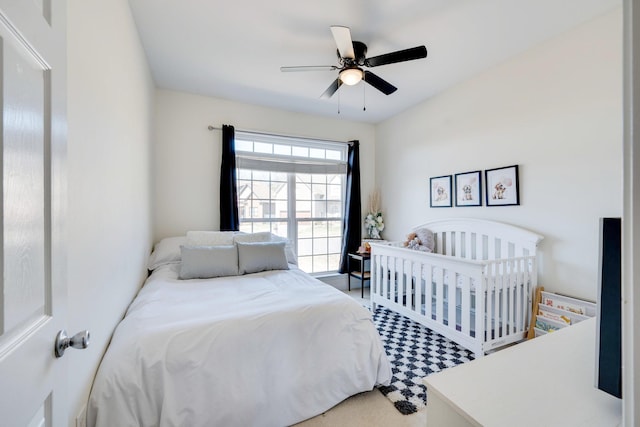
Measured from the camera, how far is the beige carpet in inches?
59.2

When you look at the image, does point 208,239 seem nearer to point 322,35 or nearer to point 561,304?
point 322,35

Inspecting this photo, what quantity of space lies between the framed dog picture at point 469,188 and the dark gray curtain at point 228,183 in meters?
2.70

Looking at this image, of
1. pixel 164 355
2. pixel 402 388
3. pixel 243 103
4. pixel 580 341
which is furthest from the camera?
pixel 243 103

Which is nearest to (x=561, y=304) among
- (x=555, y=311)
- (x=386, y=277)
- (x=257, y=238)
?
(x=555, y=311)

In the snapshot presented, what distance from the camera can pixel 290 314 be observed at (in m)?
1.57

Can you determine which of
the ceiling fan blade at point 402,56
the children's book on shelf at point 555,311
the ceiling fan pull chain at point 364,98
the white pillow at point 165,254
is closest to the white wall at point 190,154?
the white pillow at point 165,254

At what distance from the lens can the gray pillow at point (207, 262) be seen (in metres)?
2.35

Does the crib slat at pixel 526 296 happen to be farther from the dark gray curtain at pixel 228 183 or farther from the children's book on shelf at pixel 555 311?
the dark gray curtain at pixel 228 183

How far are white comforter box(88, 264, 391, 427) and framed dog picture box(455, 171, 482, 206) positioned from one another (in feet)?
6.31

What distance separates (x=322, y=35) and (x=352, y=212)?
246 centimetres

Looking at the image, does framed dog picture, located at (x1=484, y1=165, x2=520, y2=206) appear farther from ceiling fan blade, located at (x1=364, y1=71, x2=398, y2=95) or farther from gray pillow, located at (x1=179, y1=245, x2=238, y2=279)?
gray pillow, located at (x1=179, y1=245, x2=238, y2=279)

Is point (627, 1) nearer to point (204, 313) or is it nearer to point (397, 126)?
point (204, 313)

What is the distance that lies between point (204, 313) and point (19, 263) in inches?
45.2

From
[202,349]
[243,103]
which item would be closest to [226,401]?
[202,349]
